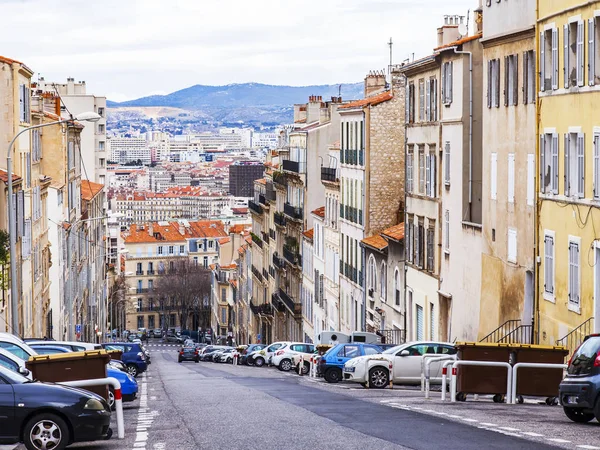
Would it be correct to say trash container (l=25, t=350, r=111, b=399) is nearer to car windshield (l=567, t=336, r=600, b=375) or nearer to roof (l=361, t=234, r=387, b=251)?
car windshield (l=567, t=336, r=600, b=375)

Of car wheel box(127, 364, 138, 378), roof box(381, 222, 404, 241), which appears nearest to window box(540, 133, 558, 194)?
roof box(381, 222, 404, 241)

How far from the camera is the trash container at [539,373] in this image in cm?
2625

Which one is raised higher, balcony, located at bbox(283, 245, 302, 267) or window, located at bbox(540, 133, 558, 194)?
window, located at bbox(540, 133, 558, 194)

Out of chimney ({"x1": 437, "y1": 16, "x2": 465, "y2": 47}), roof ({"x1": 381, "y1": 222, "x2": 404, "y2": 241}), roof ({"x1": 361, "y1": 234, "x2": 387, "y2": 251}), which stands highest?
chimney ({"x1": 437, "y1": 16, "x2": 465, "y2": 47})

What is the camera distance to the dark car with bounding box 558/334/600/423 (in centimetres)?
2017

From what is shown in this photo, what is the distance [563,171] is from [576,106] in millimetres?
2047

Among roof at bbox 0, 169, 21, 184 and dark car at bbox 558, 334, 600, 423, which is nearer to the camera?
dark car at bbox 558, 334, 600, 423

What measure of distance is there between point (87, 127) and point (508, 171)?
77.0m

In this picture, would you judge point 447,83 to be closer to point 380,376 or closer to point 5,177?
point 380,376

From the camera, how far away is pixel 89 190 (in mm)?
95125

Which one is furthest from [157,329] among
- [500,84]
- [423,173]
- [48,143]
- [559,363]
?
[559,363]

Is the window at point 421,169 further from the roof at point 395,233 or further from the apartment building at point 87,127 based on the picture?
the apartment building at point 87,127

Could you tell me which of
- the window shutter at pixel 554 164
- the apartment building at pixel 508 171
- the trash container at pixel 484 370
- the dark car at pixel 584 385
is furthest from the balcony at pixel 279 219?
the dark car at pixel 584 385

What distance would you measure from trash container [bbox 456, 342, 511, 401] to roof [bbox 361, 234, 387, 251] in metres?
30.1
